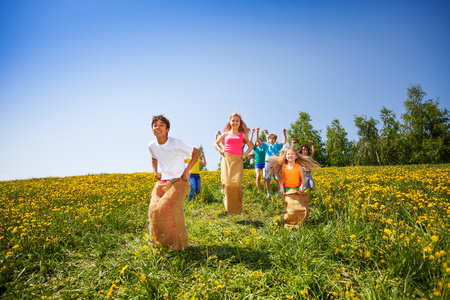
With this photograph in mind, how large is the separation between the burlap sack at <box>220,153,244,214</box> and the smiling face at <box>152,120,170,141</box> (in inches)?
84.2

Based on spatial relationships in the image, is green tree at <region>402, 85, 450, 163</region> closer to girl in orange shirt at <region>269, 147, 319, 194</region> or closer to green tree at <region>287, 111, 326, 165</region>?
green tree at <region>287, 111, 326, 165</region>

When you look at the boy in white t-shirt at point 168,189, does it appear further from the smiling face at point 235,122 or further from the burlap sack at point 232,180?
the smiling face at point 235,122

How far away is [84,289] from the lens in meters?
3.04

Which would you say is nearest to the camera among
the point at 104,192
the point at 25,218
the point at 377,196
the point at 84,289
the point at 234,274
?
the point at 84,289

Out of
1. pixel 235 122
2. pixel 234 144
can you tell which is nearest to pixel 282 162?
pixel 234 144

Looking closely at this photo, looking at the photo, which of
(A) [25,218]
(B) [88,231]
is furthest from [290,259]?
(A) [25,218]

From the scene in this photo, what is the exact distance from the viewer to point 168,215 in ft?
11.9

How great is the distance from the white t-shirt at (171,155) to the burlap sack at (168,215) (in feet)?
0.49

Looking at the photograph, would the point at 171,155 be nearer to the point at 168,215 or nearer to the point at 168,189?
the point at 168,189

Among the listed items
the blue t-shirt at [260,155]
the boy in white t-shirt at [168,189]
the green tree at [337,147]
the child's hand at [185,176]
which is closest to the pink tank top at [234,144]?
the boy in white t-shirt at [168,189]

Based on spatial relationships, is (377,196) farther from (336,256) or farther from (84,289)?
(84,289)

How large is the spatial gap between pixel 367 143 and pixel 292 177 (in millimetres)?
42411

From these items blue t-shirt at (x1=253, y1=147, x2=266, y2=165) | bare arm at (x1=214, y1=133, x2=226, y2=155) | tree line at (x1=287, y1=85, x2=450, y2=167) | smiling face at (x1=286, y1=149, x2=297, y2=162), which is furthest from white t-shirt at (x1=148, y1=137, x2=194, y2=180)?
tree line at (x1=287, y1=85, x2=450, y2=167)

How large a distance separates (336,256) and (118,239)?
4113mm
